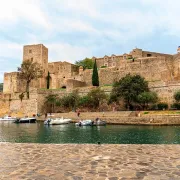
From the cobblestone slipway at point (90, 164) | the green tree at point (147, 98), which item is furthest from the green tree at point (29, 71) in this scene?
the cobblestone slipway at point (90, 164)

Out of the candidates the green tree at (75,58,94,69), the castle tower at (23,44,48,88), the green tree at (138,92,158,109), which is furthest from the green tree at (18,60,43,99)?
the green tree at (138,92,158,109)

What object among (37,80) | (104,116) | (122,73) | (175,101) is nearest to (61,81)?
(37,80)

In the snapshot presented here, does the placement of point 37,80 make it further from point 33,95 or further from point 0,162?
point 0,162

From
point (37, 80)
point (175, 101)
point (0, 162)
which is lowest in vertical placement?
point (0, 162)

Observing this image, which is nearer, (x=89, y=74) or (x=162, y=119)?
(x=162, y=119)

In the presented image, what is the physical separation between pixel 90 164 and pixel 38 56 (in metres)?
52.7

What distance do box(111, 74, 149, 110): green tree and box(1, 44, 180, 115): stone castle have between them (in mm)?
3039

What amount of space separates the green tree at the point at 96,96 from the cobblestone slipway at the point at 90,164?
115 ft

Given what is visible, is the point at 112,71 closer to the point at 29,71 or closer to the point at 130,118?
the point at 29,71

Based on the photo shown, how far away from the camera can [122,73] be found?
50.8m

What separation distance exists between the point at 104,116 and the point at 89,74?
59.8ft

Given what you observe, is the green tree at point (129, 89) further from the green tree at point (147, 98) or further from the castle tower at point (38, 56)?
the castle tower at point (38, 56)

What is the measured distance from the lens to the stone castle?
4426 cm

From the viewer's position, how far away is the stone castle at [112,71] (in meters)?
44.3
